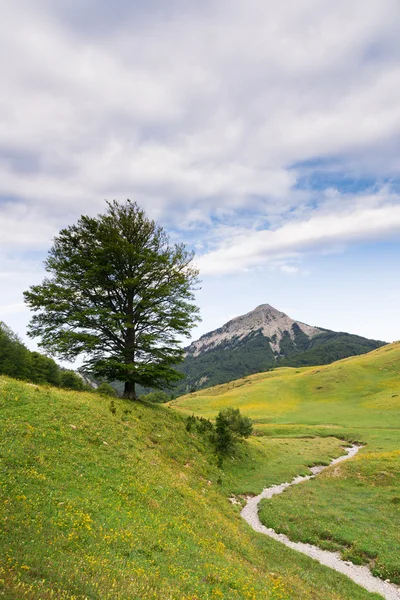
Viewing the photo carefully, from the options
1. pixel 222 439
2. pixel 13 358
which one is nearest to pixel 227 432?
pixel 222 439

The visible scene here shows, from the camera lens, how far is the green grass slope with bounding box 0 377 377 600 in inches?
406

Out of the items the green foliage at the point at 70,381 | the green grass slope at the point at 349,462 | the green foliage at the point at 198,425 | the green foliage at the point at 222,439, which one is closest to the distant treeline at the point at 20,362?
the green foliage at the point at 70,381

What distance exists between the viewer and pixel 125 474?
Answer: 65.1ft

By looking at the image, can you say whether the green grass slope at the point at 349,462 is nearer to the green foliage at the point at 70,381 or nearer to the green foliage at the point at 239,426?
the green foliage at the point at 239,426

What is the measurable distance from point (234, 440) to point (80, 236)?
30.7m

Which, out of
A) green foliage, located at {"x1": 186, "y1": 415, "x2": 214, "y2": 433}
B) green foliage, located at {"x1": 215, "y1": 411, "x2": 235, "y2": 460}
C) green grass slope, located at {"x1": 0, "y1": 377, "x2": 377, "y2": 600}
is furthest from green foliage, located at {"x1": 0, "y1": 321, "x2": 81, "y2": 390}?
green grass slope, located at {"x1": 0, "y1": 377, "x2": 377, "y2": 600}

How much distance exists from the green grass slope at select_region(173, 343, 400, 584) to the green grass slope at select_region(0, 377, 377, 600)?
3.98 meters

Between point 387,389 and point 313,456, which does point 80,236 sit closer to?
point 313,456

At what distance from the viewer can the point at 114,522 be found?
565 inches

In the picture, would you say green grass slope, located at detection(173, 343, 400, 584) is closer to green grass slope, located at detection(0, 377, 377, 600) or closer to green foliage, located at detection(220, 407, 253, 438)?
green grass slope, located at detection(0, 377, 377, 600)

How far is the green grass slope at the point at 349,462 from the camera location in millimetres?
20406

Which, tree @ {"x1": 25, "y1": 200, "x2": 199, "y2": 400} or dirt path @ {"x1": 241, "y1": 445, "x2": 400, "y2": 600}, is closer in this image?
dirt path @ {"x1": 241, "y1": 445, "x2": 400, "y2": 600}

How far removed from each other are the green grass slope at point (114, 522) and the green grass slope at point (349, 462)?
3.98 meters

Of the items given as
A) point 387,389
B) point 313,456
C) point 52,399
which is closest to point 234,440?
point 313,456
